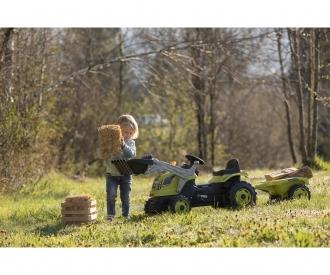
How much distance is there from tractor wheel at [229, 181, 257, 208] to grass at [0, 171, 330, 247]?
181mm

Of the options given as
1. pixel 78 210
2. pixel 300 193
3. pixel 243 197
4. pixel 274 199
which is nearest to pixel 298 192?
pixel 300 193

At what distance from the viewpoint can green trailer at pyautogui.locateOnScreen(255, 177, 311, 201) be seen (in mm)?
9250

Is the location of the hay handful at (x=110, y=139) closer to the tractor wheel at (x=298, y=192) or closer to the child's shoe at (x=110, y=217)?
the child's shoe at (x=110, y=217)

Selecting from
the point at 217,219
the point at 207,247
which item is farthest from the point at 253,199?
the point at 207,247

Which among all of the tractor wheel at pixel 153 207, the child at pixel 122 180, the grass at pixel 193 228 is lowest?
the grass at pixel 193 228

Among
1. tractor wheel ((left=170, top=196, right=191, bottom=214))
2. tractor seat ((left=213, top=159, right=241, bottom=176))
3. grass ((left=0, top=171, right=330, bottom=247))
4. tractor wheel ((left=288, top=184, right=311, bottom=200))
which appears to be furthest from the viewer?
tractor wheel ((left=288, top=184, right=311, bottom=200))

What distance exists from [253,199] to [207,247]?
201 cm

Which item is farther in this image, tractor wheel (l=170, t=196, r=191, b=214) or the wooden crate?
the wooden crate

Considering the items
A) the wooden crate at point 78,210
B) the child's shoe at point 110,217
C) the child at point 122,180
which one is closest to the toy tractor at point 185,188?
the child at point 122,180

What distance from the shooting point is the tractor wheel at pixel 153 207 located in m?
8.83

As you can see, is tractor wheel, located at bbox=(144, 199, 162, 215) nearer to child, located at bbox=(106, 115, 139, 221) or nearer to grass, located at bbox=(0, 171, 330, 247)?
grass, located at bbox=(0, 171, 330, 247)

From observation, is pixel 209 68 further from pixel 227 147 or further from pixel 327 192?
pixel 327 192

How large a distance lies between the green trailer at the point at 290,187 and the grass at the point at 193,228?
0.71 feet

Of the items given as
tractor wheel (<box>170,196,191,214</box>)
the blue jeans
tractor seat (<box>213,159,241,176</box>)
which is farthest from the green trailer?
the blue jeans
